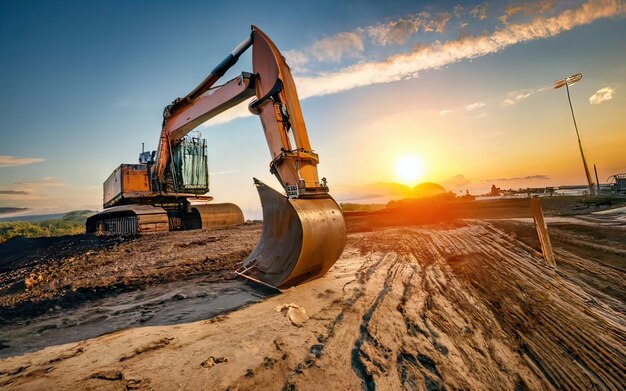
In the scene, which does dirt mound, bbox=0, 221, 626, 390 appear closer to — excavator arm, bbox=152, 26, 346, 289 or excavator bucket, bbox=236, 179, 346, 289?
excavator bucket, bbox=236, 179, 346, 289

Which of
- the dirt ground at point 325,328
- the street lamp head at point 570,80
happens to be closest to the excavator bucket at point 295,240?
the dirt ground at point 325,328

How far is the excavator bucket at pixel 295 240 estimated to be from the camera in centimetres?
382

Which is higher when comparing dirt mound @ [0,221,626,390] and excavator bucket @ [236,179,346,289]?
excavator bucket @ [236,179,346,289]

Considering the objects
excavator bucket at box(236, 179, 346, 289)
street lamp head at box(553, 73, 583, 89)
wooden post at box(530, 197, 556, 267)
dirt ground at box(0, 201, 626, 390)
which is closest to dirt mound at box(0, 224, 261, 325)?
dirt ground at box(0, 201, 626, 390)

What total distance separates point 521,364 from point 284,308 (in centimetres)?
237

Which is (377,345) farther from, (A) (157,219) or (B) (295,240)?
(A) (157,219)

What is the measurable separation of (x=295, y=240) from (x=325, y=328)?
1.37 m

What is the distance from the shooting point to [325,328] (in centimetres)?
277

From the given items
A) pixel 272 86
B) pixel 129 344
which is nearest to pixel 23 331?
pixel 129 344

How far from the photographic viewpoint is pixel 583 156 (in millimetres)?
24391

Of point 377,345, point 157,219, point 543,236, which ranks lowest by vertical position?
point 377,345

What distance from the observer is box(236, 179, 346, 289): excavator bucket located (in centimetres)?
382

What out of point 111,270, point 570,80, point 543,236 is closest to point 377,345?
point 111,270

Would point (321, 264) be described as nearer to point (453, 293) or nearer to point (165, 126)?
point (453, 293)
